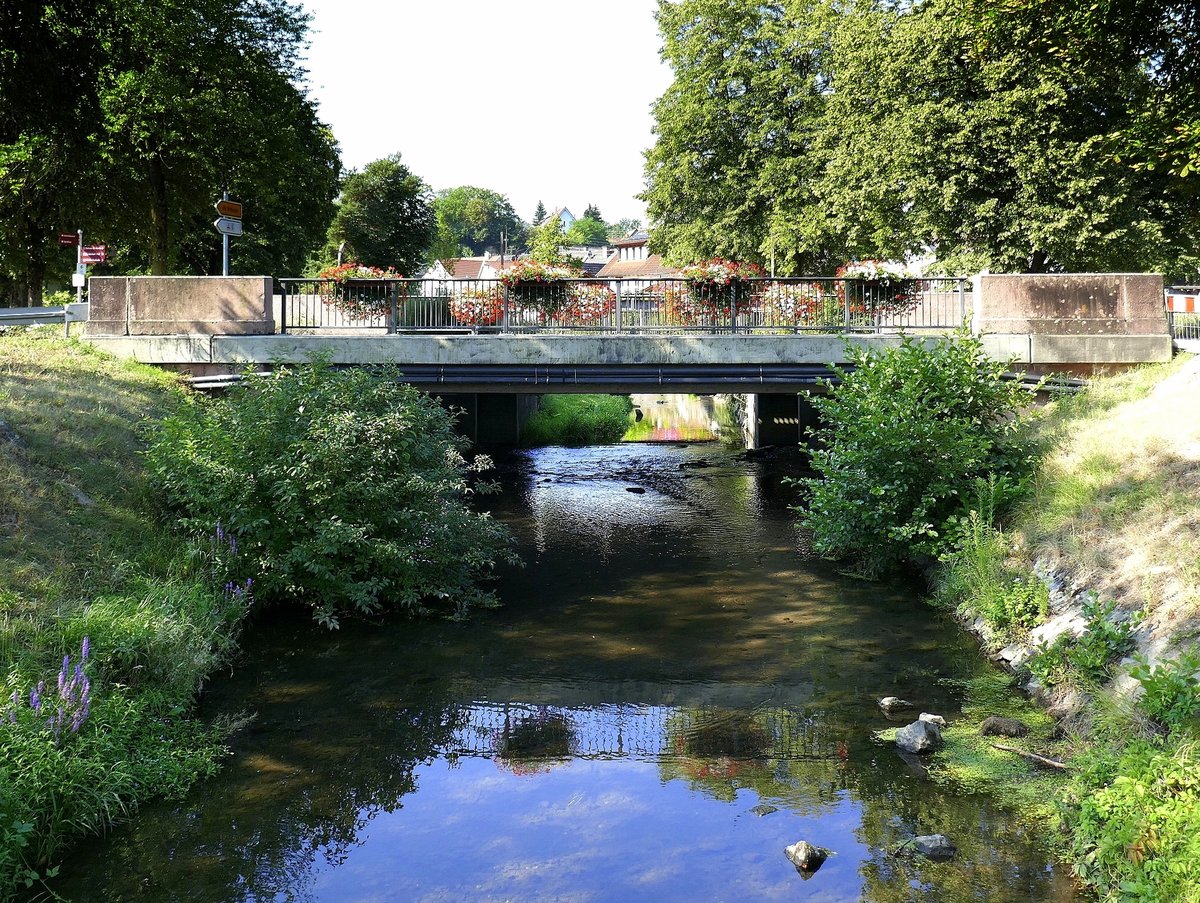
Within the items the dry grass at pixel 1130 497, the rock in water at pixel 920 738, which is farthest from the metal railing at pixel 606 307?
the rock in water at pixel 920 738

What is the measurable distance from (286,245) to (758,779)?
36.9 meters

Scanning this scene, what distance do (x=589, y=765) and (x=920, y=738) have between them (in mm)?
2680

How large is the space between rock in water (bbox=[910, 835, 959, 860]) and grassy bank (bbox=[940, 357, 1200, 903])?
73 cm

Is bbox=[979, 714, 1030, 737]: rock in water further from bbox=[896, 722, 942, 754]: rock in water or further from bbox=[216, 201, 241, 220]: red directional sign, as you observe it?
bbox=[216, 201, 241, 220]: red directional sign

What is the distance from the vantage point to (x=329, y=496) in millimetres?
11953

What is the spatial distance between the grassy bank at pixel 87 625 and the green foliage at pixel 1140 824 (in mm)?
6256

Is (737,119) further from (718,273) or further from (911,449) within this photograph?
(911,449)

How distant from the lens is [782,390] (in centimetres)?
1822

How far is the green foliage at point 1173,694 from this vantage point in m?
6.95

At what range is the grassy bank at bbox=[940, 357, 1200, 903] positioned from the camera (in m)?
6.25

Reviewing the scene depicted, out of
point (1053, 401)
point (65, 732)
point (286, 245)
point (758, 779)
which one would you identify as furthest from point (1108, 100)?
point (286, 245)

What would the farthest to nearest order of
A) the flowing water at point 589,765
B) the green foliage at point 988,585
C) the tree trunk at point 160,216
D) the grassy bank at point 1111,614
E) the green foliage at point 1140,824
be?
the tree trunk at point 160,216 → the green foliage at point 988,585 → the flowing water at point 589,765 → the grassy bank at point 1111,614 → the green foliage at point 1140,824

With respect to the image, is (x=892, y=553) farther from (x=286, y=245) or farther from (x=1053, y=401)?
(x=286, y=245)

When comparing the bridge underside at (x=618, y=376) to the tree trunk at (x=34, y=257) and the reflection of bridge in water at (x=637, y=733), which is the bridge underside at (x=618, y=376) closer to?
the reflection of bridge in water at (x=637, y=733)
